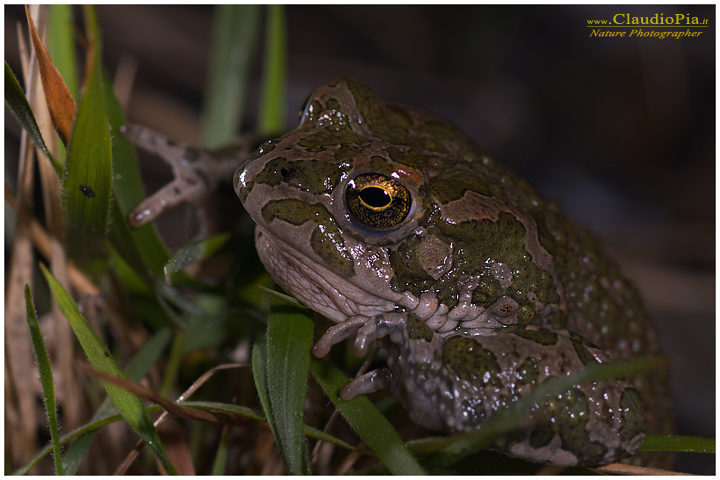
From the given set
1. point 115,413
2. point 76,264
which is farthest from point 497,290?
point 76,264

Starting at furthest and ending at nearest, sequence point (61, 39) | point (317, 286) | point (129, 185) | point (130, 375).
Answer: point (61, 39) → point (129, 185) → point (130, 375) → point (317, 286)

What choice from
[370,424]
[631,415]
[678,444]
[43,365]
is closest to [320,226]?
[370,424]

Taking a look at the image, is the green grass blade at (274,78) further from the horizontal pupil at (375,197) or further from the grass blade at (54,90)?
the horizontal pupil at (375,197)

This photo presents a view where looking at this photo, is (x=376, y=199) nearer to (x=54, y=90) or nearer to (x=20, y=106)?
(x=54, y=90)

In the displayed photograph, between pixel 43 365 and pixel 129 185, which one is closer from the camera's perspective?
pixel 43 365

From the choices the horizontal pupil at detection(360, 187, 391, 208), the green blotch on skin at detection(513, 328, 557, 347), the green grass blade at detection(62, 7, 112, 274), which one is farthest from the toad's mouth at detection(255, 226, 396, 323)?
the green grass blade at detection(62, 7, 112, 274)

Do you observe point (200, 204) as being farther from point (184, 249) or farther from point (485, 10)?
point (485, 10)

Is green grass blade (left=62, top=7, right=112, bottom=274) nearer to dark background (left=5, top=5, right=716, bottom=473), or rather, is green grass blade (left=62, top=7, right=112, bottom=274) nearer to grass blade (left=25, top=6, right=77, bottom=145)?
grass blade (left=25, top=6, right=77, bottom=145)
